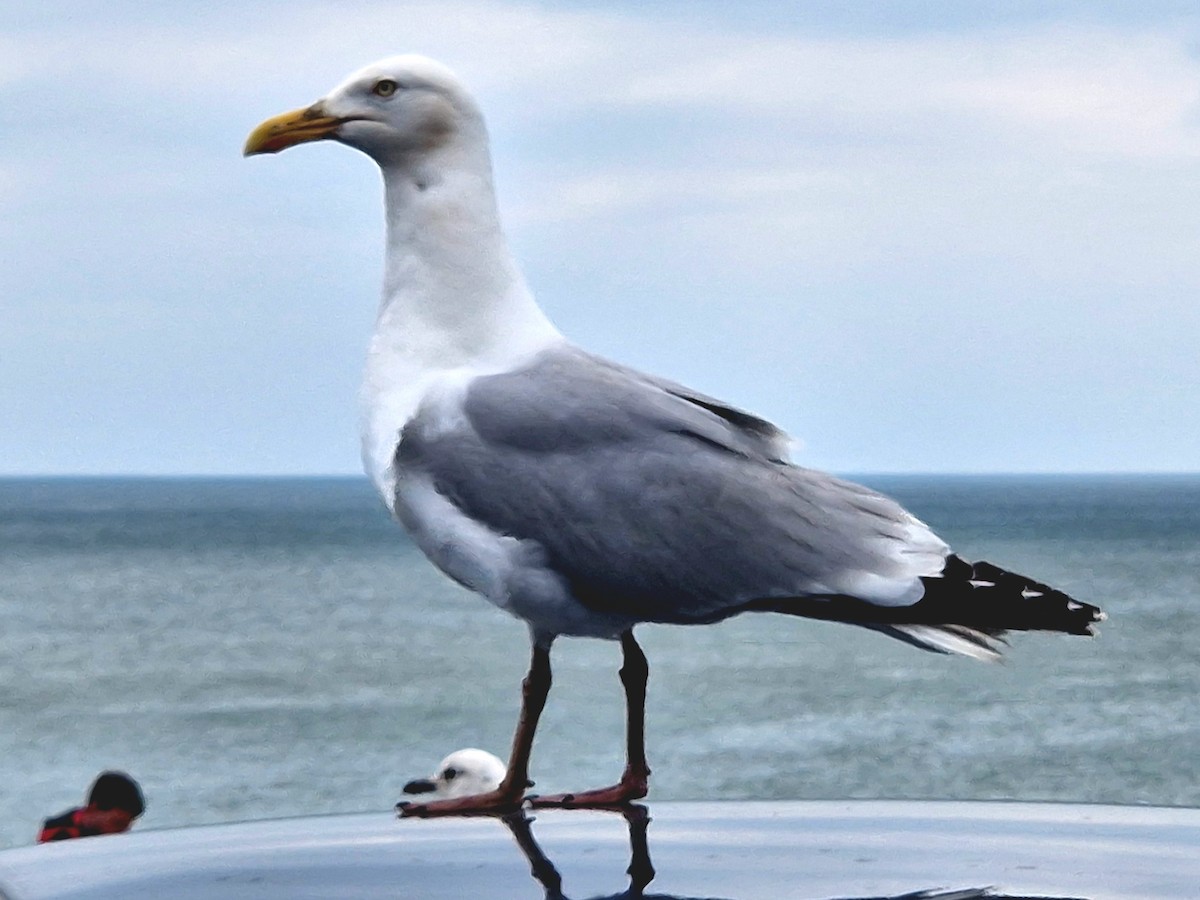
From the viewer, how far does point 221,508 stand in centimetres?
16450

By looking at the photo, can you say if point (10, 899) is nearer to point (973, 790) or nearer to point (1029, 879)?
point (1029, 879)

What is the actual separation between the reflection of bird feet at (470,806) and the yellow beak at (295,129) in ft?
4.90

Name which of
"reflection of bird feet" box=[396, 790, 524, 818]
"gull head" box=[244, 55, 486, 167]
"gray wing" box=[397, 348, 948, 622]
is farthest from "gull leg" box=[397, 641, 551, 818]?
"gull head" box=[244, 55, 486, 167]

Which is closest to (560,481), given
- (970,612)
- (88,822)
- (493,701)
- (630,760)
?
(630,760)

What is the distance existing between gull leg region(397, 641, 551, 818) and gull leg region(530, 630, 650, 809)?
2.8 inches

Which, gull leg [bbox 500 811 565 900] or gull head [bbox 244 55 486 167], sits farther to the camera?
gull head [bbox 244 55 486 167]

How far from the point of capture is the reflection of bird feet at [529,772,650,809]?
163 inches

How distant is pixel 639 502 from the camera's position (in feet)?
15.0

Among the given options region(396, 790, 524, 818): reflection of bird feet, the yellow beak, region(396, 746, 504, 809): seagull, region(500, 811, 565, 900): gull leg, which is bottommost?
region(396, 746, 504, 809): seagull

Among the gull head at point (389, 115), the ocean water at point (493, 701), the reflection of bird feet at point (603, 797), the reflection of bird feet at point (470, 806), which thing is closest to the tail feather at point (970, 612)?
the reflection of bird feet at point (603, 797)

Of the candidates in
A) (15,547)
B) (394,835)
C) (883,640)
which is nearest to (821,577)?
(394,835)

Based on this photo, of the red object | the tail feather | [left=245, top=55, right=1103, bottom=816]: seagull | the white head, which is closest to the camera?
the tail feather

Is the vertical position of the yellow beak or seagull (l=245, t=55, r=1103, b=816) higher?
the yellow beak

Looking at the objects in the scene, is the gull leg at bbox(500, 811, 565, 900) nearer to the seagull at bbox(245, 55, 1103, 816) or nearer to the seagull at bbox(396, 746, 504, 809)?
the seagull at bbox(245, 55, 1103, 816)
